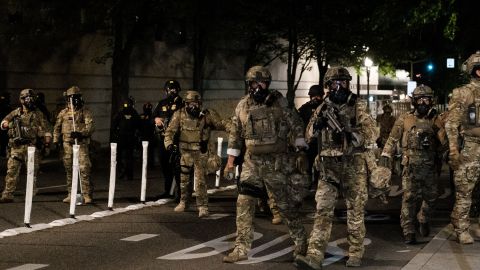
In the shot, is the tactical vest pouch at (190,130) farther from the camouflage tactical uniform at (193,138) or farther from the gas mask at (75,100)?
the gas mask at (75,100)

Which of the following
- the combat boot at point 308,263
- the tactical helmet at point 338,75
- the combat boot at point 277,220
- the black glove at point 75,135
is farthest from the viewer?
the black glove at point 75,135

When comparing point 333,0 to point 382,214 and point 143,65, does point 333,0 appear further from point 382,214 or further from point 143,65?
point 382,214

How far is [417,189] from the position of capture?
9750mm

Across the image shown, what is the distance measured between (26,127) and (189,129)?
311 centimetres

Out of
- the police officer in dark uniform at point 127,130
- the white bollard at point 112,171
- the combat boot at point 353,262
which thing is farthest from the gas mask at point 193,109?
the police officer in dark uniform at point 127,130

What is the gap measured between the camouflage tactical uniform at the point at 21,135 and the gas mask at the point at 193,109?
9.31 feet

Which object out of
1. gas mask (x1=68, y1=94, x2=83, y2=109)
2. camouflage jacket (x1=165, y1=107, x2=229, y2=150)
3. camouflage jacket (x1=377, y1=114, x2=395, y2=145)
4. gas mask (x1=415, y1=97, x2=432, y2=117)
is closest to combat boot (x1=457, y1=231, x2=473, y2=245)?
gas mask (x1=415, y1=97, x2=432, y2=117)

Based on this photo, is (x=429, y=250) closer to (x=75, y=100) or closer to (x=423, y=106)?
(x=423, y=106)

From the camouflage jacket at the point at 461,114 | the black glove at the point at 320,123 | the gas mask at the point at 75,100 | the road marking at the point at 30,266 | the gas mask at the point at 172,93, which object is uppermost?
the gas mask at the point at 172,93

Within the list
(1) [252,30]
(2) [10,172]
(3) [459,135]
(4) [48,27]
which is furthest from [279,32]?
(3) [459,135]

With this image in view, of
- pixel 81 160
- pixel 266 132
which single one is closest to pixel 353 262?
pixel 266 132

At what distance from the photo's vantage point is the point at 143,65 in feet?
105

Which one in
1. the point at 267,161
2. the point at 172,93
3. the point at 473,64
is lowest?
the point at 267,161

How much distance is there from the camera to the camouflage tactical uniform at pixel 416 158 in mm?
9711
